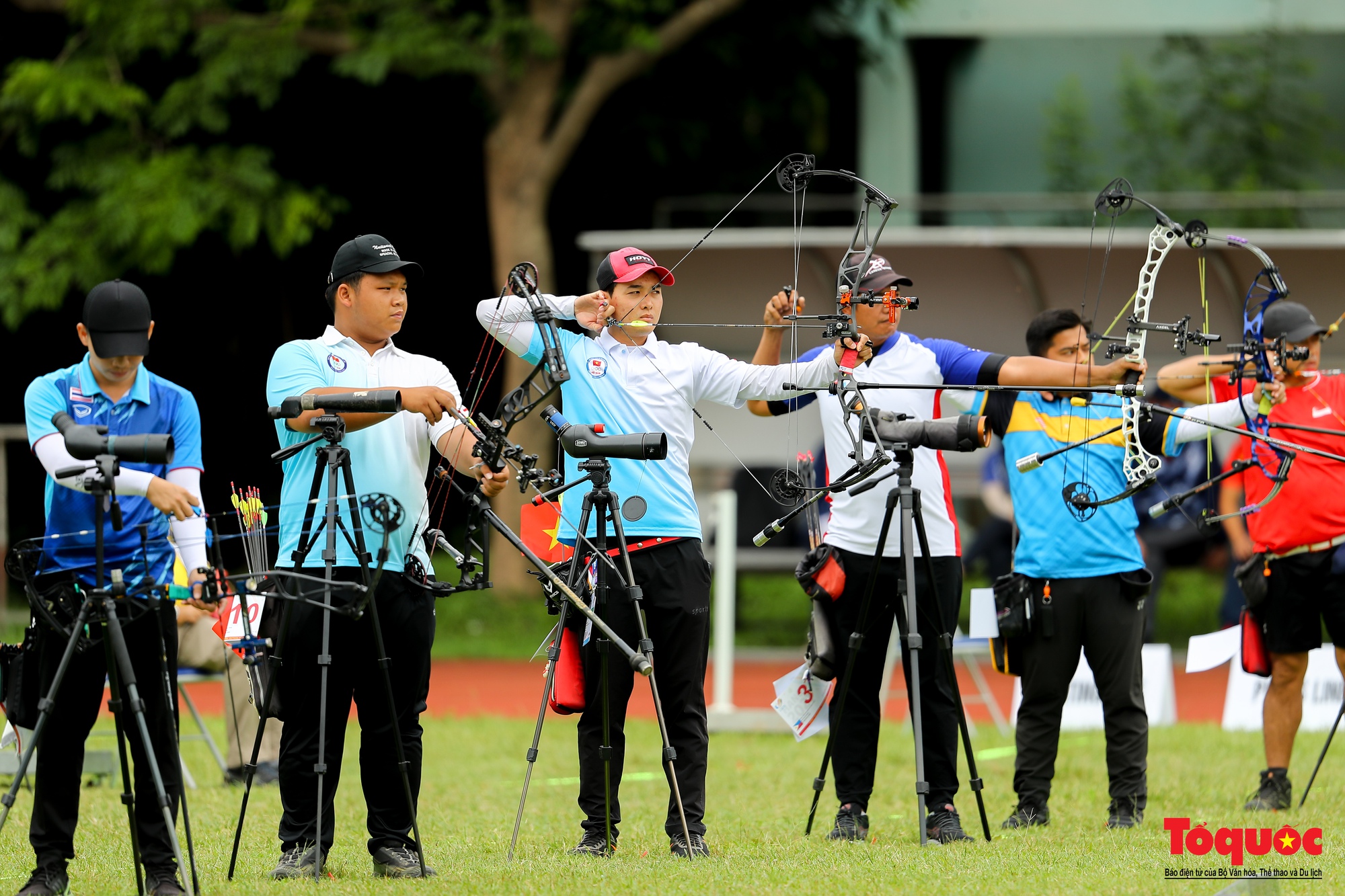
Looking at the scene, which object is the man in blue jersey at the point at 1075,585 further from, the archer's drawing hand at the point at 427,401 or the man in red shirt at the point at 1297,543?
the archer's drawing hand at the point at 427,401

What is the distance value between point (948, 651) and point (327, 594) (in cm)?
233

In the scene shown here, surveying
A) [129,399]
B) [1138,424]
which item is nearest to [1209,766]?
[1138,424]

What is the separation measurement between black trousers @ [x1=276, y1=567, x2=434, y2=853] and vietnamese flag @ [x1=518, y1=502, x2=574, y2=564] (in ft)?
2.03

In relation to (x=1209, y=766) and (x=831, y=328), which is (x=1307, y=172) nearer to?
(x=1209, y=766)

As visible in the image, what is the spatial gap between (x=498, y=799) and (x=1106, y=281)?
6.29 meters

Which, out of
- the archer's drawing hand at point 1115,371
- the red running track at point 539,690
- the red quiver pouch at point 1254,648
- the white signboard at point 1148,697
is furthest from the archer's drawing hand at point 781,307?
the red running track at point 539,690

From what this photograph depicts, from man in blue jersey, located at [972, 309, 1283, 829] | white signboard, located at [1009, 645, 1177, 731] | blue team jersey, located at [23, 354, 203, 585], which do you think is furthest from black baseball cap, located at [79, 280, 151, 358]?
white signboard, located at [1009, 645, 1177, 731]

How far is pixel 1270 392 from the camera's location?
5.94 meters

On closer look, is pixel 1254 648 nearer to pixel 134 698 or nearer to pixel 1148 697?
pixel 1148 697

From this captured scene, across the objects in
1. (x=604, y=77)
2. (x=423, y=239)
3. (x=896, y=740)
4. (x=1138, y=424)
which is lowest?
(x=896, y=740)

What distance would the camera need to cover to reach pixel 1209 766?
26.1 ft

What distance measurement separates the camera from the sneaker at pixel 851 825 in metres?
5.87

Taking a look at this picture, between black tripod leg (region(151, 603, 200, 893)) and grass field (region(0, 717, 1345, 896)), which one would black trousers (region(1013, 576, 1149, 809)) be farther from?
black tripod leg (region(151, 603, 200, 893))

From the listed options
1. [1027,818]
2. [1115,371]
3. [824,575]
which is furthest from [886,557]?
[1027,818]
